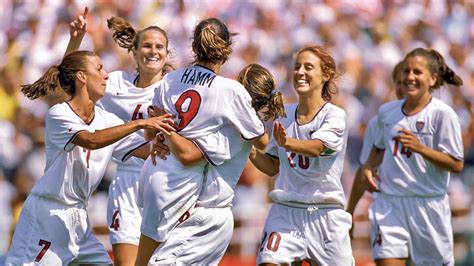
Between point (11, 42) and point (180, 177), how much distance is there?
5.30 metres

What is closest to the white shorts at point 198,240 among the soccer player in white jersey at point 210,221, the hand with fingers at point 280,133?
the soccer player in white jersey at point 210,221

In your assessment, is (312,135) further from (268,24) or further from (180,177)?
(268,24)

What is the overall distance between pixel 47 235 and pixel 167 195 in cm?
101

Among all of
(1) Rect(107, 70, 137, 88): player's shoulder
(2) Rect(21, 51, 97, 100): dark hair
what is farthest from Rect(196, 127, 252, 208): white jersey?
(1) Rect(107, 70, 137, 88): player's shoulder

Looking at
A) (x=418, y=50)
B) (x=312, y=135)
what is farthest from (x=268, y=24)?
(x=312, y=135)

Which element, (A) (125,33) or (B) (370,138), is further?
(B) (370,138)

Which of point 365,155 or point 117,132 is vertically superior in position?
point 365,155

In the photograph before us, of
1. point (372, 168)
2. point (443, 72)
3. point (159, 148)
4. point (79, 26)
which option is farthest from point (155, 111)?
point (443, 72)

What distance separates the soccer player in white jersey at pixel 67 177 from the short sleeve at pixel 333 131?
1457 millimetres

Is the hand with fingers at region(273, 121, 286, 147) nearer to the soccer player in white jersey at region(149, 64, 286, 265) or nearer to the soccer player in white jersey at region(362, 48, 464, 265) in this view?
the soccer player in white jersey at region(149, 64, 286, 265)

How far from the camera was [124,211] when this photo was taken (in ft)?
26.5

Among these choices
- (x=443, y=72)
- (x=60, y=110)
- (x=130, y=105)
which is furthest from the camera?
(x=443, y=72)

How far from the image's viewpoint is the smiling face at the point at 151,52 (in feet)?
27.1

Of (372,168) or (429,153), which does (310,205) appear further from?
(372,168)
